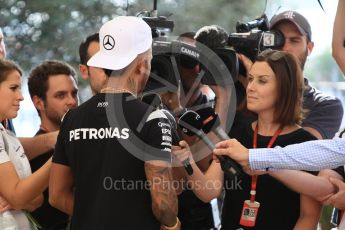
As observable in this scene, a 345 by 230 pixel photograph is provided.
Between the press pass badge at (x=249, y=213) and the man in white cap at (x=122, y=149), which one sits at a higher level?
the man in white cap at (x=122, y=149)

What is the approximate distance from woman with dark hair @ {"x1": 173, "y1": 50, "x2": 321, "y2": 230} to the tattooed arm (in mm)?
280

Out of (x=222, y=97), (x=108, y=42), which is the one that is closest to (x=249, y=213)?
(x=222, y=97)

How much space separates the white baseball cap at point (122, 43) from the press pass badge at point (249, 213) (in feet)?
2.18

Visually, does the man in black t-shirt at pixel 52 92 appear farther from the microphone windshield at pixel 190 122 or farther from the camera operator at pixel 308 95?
the camera operator at pixel 308 95

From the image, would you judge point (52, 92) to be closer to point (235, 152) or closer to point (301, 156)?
point (235, 152)

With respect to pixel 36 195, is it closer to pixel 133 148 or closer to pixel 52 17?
pixel 133 148

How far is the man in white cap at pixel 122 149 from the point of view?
1751 mm

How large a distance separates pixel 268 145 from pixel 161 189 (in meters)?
0.50

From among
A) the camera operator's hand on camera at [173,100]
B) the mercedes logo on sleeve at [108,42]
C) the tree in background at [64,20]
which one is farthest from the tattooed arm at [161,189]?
the tree in background at [64,20]

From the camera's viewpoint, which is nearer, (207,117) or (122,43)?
(122,43)

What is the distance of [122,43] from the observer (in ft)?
6.00

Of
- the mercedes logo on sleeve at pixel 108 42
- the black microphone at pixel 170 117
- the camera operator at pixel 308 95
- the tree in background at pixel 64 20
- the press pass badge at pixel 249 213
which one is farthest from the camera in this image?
the tree in background at pixel 64 20

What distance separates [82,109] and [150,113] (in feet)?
0.71

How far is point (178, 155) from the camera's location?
6.77 feet
